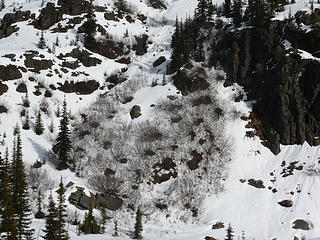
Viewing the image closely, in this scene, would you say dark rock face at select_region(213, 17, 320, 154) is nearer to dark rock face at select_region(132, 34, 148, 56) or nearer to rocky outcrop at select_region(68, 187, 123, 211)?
dark rock face at select_region(132, 34, 148, 56)

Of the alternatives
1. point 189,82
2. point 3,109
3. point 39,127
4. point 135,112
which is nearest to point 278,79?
point 189,82

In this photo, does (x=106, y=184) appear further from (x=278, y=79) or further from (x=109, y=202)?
(x=278, y=79)

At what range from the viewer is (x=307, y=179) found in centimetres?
3644

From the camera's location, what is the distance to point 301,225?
31.7 m

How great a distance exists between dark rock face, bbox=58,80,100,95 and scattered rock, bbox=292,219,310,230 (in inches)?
→ 1649

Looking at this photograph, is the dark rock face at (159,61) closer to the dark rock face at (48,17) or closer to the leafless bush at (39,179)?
the dark rock face at (48,17)

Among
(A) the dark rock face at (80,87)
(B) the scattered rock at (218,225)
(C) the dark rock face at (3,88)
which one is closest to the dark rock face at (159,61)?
(A) the dark rock face at (80,87)

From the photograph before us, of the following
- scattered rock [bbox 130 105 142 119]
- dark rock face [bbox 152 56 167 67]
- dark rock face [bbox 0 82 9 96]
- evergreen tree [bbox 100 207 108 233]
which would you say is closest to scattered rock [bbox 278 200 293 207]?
evergreen tree [bbox 100 207 108 233]

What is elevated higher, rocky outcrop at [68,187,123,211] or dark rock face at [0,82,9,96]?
dark rock face at [0,82,9,96]

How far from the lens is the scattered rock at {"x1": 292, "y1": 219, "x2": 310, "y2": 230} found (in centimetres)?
3152

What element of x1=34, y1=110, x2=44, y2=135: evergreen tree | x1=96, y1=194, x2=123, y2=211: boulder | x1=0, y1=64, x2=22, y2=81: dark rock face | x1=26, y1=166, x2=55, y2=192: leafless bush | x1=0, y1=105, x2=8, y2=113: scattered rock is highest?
x1=0, y1=64, x2=22, y2=81: dark rock face

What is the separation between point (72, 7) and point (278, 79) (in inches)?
2172

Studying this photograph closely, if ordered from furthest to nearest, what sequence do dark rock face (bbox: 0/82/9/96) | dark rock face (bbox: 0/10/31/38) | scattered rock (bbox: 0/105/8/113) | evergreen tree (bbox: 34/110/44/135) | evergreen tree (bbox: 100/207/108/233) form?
1. dark rock face (bbox: 0/10/31/38)
2. dark rock face (bbox: 0/82/9/96)
3. scattered rock (bbox: 0/105/8/113)
4. evergreen tree (bbox: 34/110/44/135)
5. evergreen tree (bbox: 100/207/108/233)

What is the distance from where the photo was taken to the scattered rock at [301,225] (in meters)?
31.5
